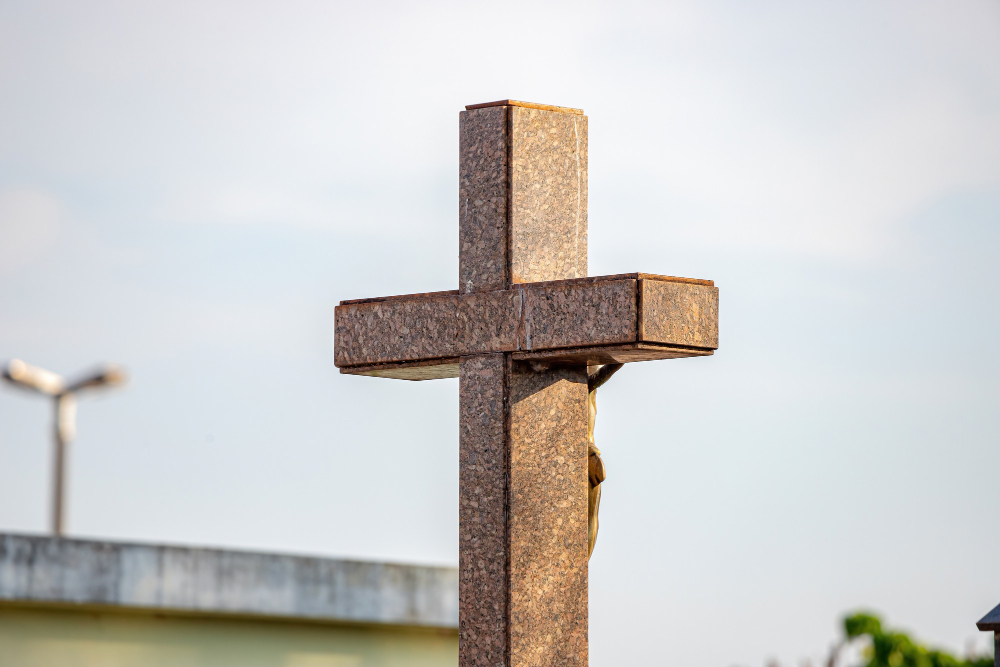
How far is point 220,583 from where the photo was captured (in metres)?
12.3

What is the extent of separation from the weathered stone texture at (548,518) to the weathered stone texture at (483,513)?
48mm

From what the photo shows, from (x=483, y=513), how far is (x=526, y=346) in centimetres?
69

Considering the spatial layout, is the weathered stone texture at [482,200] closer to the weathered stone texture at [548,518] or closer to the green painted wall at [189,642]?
the weathered stone texture at [548,518]

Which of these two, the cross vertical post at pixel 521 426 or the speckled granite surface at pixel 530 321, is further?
the cross vertical post at pixel 521 426

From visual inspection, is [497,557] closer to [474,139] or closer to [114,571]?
[474,139]

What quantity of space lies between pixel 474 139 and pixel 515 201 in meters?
0.35

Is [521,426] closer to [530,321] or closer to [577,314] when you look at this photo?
[530,321]

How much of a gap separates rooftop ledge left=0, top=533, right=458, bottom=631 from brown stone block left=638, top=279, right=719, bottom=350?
642 centimetres

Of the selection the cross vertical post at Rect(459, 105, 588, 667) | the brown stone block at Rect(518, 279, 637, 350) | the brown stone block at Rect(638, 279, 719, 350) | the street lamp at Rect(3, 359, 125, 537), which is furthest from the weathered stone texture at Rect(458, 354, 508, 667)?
the street lamp at Rect(3, 359, 125, 537)

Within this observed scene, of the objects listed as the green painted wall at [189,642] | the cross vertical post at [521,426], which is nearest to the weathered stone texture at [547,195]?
the cross vertical post at [521,426]

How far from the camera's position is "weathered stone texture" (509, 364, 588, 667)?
6.68 meters

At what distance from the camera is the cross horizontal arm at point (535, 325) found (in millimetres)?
6457

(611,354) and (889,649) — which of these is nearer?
(611,354)

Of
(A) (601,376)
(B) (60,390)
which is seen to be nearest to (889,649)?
Result: (B) (60,390)
